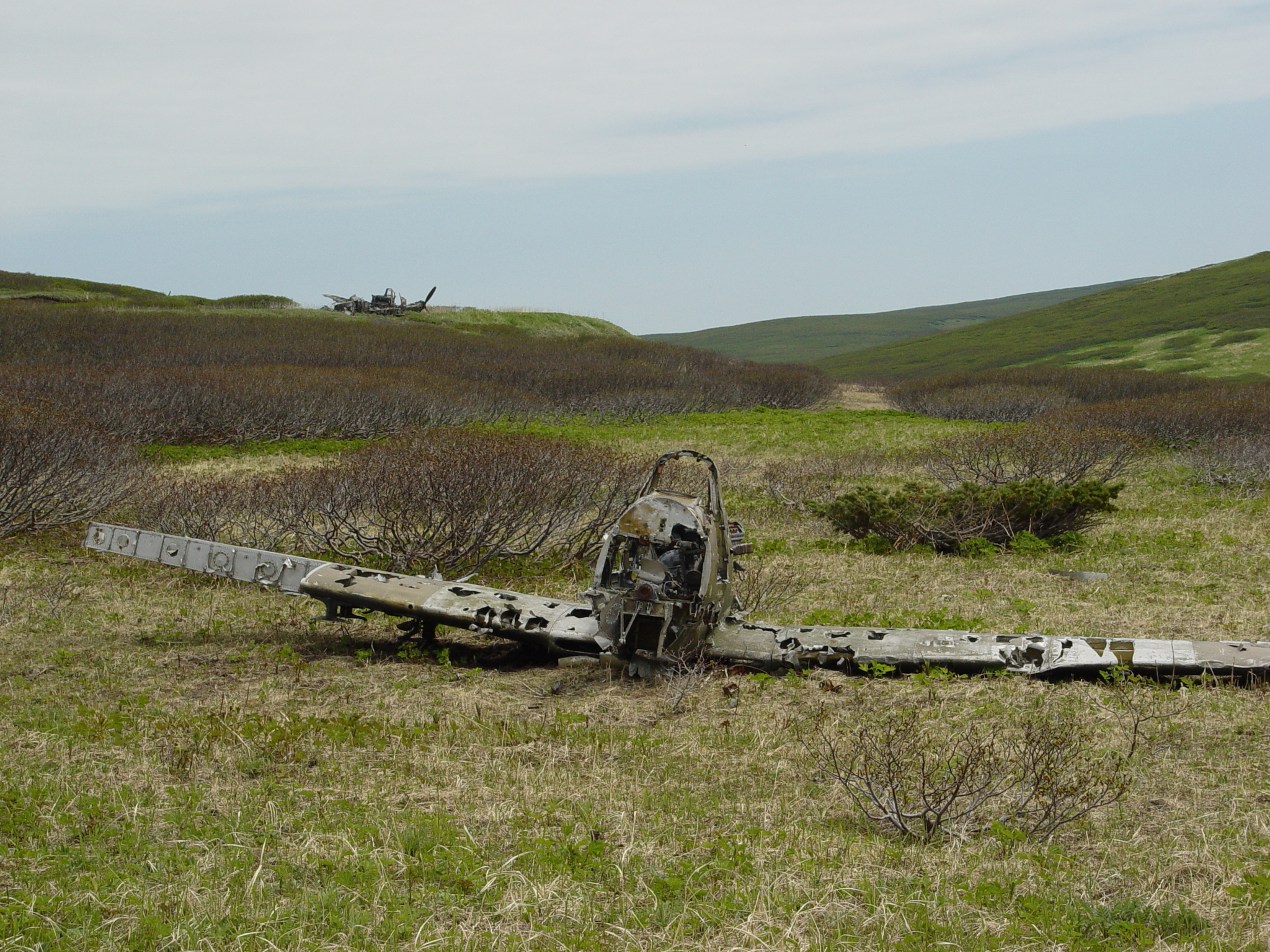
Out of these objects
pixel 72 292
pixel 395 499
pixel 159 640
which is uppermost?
pixel 72 292

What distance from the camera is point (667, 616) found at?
775 centimetres

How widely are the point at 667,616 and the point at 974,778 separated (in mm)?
3121

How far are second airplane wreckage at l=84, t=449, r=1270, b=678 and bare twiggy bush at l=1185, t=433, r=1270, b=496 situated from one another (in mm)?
13303

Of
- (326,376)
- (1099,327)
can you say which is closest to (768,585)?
(326,376)

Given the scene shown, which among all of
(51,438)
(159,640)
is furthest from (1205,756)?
(51,438)

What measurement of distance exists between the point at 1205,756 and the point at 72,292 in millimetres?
58769

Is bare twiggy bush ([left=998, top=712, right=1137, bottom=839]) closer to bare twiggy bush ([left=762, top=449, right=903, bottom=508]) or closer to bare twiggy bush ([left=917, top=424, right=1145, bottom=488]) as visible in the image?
bare twiggy bush ([left=762, top=449, right=903, bottom=508])

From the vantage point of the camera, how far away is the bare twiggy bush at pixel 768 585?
10.7m

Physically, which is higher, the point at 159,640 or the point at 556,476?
the point at 556,476

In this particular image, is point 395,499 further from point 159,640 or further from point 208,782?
point 208,782

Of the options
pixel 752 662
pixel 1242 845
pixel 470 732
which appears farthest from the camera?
pixel 752 662

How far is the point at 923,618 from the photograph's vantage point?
32.3ft

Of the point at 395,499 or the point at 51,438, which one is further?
the point at 51,438

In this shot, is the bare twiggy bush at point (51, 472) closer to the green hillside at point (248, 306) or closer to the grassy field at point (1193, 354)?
the green hillside at point (248, 306)
